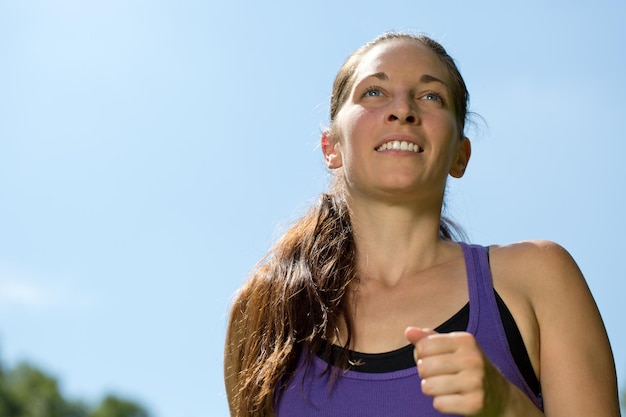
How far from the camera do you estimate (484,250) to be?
11.8 feet

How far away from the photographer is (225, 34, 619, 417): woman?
3270mm

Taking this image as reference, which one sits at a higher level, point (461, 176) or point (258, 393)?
point (461, 176)

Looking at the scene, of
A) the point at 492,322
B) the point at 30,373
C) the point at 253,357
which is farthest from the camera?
the point at 30,373

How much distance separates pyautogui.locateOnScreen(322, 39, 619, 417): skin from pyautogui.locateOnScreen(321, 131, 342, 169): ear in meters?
0.01

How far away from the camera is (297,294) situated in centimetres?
380

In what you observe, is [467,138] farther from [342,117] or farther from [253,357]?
[253,357]

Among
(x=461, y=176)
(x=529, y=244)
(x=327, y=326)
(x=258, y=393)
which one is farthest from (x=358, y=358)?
(x=461, y=176)

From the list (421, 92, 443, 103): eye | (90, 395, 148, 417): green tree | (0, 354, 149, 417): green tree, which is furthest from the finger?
(90, 395, 148, 417): green tree

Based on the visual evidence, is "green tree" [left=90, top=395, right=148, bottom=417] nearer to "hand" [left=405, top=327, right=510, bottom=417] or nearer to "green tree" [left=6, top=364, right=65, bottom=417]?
"green tree" [left=6, top=364, right=65, bottom=417]

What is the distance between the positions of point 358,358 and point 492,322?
0.48 meters

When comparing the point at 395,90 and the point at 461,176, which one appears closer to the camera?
the point at 395,90

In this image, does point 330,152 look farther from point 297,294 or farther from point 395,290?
point 395,290

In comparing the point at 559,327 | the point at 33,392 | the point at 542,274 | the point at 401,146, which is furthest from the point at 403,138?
the point at 33,392

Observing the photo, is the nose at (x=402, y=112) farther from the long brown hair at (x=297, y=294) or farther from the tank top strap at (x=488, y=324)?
the tank top strap at (x=488, y=324)
